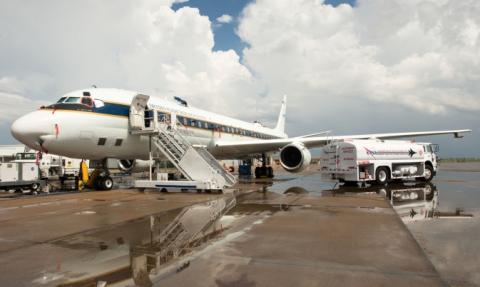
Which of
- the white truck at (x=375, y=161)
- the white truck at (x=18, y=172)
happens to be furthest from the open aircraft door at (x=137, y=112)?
the white truck at (x=375, y=161)

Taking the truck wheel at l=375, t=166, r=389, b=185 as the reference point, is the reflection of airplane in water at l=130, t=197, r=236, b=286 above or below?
below

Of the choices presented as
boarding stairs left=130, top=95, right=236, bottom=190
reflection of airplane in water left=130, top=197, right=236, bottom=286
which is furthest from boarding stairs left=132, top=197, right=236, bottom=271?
boarding stairs left=130, top=95, right=236, bottom=190

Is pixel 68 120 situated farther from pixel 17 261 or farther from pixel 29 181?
pixel 17 261

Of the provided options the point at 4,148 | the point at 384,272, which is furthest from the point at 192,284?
the point at 4,148

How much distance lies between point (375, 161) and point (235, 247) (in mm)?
12427

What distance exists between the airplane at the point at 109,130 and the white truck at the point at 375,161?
55.5 inches

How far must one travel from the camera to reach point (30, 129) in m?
11.7

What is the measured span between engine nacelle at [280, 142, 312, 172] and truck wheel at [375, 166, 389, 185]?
3179mm

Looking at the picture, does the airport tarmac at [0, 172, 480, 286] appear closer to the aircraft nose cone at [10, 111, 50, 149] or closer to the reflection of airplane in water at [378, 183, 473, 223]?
the reflection of airplane in water at [378, 183, 473, 223]

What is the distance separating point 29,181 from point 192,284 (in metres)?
16.1

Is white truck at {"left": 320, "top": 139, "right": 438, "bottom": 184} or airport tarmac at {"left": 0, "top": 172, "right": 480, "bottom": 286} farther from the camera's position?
white truck at {"left": 320, "top": 139, "right": 438, "bottom": 184}

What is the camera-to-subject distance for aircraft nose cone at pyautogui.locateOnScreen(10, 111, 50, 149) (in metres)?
11.7

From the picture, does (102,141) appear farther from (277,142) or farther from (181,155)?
(277,142)

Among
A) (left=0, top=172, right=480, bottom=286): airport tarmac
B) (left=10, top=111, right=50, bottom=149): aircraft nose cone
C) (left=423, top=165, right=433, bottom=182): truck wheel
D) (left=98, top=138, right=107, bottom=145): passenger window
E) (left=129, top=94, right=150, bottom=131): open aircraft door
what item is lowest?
(left=0, top=172, right=480, bottom=286): airport tarmac
